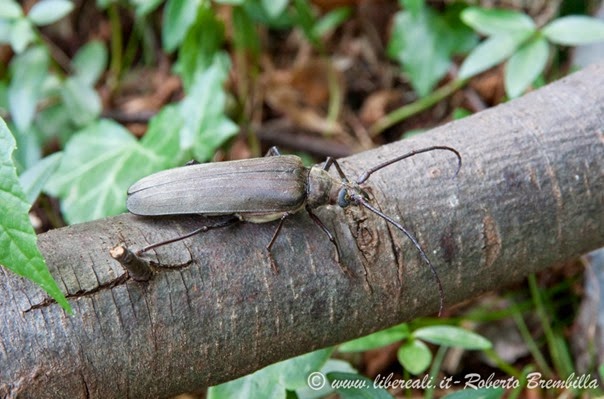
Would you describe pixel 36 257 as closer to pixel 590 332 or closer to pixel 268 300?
pixel 268 300

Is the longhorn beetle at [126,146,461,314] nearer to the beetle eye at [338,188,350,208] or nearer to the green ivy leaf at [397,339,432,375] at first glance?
the beetle eye at [338,188,350,208]

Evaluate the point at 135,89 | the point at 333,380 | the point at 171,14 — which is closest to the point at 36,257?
the point at 333,380

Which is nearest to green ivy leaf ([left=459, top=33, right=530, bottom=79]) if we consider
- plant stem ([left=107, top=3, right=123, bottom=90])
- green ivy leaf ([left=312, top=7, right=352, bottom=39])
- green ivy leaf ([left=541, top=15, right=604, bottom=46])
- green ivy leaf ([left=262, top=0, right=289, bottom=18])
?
green ivy leaf ([left=541, top=15, right=604, bottom=46])

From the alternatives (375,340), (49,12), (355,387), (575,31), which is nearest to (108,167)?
(49,12)

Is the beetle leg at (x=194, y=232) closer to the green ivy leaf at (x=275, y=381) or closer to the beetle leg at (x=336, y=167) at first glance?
the beetle leg at (x=336, y=167)

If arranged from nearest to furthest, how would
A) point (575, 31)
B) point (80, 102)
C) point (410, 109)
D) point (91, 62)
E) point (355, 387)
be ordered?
point (355, 387)
point (575, 31)
point (80, 102)
point (91, 62)
point (410, 109)

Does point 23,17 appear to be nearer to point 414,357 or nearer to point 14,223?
point 14,223
